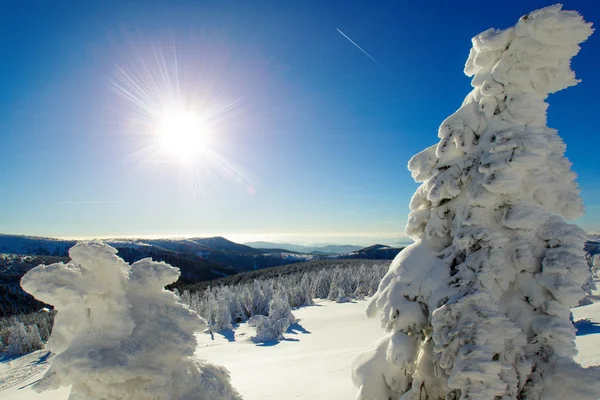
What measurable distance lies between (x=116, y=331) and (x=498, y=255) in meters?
7.65

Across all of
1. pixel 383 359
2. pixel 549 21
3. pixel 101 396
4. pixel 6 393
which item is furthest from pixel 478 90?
pixel 6 393

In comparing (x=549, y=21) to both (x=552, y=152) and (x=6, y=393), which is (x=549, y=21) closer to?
(x=552, y=152)

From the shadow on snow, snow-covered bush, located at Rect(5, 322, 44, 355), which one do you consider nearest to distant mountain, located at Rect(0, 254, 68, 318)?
snow-covered bush, located at Rect(5, 322, 44, 355)

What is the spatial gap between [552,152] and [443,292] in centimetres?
389

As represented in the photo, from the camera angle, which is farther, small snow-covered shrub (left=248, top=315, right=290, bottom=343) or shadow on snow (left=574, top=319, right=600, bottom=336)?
small snow-covered shrub (left=248, top=315, right=290, bottom=343)

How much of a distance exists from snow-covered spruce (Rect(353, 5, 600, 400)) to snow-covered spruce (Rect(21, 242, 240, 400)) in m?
4.39

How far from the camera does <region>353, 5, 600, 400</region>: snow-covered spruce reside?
5816mm

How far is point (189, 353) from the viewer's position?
5816 mm

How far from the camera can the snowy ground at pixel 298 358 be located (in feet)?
67.5

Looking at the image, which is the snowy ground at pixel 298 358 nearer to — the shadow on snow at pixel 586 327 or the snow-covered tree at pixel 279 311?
the shadow on snow at pixel 586 327

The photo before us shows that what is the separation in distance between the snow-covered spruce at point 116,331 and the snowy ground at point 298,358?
652 inches

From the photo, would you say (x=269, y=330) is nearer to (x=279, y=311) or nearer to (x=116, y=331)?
(x=279, y=311)

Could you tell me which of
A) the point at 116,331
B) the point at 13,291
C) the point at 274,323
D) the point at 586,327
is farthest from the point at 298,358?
the point at 13,291

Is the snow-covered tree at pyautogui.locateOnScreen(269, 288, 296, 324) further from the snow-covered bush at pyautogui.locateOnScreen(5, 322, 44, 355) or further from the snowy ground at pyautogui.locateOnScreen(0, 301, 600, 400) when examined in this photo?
the snow-covered bush at pyautogui.locateOnScreen(5, 322, 44, 355)
